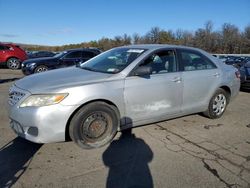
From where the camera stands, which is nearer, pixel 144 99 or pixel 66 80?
pixel 66 80

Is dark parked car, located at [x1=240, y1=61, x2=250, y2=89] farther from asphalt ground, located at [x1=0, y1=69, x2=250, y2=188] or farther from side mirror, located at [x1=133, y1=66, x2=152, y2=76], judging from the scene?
side mirror, located at [x1=133, y1=66, x2=152, y2=76]

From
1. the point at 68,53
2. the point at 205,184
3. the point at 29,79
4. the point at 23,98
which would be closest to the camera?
the point at 205,184

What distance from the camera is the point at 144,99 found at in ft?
15.4

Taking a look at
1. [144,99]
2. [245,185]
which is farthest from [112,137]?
[245,185]

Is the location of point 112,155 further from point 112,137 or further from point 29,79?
point 29,79

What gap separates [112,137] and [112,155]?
0.45 metres

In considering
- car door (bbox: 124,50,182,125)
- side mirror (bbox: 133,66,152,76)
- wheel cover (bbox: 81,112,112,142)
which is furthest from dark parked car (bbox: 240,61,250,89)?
wheel cover (bbox: 81,112,112,142)

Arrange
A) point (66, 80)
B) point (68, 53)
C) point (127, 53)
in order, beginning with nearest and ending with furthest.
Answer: point (66, 80) < point (127, 53) < point (68, 53)

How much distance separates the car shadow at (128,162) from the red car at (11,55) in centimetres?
1542

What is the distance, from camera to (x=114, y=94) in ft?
14.3

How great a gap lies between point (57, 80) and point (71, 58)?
1015cm

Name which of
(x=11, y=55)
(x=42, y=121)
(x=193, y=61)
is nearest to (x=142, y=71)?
(x=193, y=61)

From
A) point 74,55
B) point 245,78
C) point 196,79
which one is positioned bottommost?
point 245,78

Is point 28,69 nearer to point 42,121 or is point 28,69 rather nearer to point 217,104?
point 217,104
